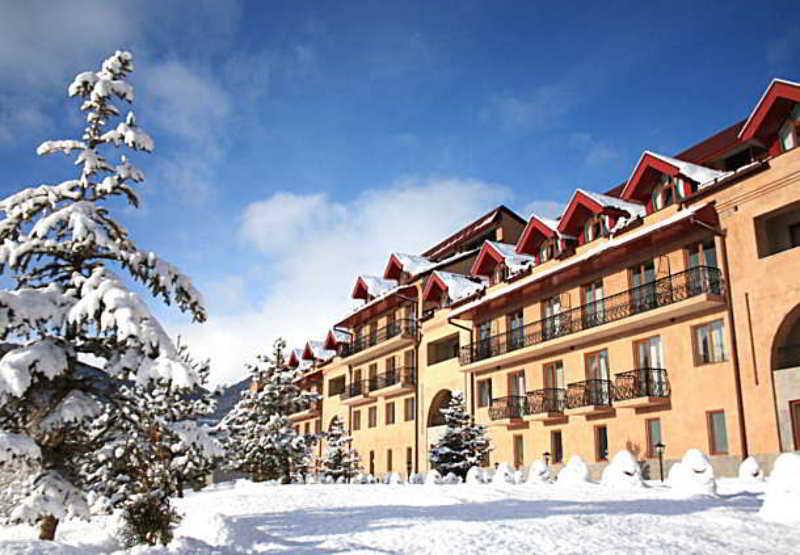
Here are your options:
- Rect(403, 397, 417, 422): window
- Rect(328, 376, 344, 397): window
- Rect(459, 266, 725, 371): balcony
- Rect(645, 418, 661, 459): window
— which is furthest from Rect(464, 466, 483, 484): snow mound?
Rect(328, 376, 344, 397): window

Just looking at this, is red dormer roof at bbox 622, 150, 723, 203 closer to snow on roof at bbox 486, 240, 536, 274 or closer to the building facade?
the building facade

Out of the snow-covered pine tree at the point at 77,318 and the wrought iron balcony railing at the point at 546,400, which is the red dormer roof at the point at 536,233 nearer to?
the wrought iron balcony railing at the point at 546,400

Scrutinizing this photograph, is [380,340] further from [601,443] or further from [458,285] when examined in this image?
[601,443]

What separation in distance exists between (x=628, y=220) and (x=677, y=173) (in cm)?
292

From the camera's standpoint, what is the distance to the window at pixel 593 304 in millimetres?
27641

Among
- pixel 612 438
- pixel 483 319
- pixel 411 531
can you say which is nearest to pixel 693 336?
pixel 612 438

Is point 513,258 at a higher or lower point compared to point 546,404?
higher

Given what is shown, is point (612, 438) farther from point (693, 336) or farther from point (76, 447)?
point (76, 447)

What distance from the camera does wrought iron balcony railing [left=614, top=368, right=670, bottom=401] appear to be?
965 inches

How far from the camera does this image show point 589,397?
27359 mm

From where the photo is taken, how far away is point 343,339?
52500 mm

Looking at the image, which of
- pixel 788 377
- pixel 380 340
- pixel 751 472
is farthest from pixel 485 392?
pixel 788 377

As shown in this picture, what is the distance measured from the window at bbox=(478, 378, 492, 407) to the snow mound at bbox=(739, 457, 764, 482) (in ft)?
49.2

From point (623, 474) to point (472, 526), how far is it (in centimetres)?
993
